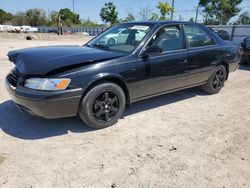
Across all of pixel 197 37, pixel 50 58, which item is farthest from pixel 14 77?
pixel 197 37

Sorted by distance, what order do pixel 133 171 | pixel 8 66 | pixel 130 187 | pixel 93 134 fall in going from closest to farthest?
pixel 130 187 < pixel 133 171 < pixel 93 134 < pixel 8 66

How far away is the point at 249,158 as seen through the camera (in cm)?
301

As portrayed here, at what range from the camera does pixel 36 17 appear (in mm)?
84500

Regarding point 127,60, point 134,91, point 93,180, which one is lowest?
point 93,180

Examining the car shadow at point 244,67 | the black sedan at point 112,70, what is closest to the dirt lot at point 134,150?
the black sedan at point 112,70

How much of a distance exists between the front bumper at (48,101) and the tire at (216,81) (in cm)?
321

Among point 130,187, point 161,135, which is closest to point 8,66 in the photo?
point 161,135

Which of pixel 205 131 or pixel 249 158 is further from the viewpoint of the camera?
pixel 205 131

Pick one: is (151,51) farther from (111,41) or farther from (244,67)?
(244,67)

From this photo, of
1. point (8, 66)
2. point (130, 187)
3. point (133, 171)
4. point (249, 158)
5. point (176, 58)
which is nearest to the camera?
point (130, 187)

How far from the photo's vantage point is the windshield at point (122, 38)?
4067 mm

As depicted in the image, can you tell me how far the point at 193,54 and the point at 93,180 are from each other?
10.3ft

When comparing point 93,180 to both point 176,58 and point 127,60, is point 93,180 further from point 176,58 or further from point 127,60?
point 176,58

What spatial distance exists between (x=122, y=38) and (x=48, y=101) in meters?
2.01
